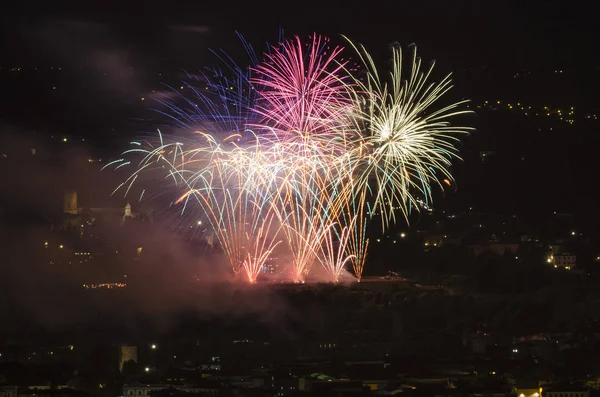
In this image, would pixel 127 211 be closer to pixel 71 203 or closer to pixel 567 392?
pixel 71 203

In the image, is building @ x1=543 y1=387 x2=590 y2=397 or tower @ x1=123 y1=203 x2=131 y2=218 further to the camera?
tower @ x1=123 y1=203 x2=131 y2=218

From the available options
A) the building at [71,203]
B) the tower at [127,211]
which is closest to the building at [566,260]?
the tower at [127,211]

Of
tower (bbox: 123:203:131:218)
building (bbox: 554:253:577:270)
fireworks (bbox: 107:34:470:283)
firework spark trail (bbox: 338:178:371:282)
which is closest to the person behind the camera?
fireworks (bbox: 107:34:470:283)

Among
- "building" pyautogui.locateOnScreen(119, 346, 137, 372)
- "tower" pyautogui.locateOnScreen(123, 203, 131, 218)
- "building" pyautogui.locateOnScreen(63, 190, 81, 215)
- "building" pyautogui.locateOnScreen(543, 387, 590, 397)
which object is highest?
"building" pyautogui.locateOnScreen(63, 190, 81, 215)

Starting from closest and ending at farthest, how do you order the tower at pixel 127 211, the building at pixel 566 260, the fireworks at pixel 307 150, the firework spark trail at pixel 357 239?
the fireworks at pixel 307 150 → the firework spark trail at pixel 357 239 → the tower at pixel 127 211 → the building at pixel 566 260

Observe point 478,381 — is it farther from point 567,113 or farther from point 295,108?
point 567,113

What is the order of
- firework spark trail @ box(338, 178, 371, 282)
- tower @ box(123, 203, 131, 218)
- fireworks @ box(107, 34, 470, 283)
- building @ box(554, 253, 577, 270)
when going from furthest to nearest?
building @ box(554, 253, 577, 270) < tower @ box(123, 203, 131, 218) < firework spark trail @ box(338, 178, 371, 282) < fireworks @ box(107, 34, 470, 283)

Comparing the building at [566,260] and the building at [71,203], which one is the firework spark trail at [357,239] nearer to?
the building at [566,260]

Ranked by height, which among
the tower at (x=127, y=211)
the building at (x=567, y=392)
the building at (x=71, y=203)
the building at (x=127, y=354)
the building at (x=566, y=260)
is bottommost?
the building at (x=567, y=392)

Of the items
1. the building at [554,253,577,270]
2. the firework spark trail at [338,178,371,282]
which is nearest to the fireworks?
the firework spark trail at [338,178,371,282]

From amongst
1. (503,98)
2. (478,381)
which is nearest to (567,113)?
(503,98)

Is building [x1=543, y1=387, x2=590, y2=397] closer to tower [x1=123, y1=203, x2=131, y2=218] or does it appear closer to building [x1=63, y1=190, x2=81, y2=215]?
tower [x1=123, y1=203, x2=131, y2=218]

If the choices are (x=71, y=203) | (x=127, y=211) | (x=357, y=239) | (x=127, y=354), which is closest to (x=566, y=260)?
(x=357, y=239)
